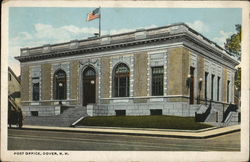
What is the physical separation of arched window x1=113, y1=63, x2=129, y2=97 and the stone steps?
48.2 inches

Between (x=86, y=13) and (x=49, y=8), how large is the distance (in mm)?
1055

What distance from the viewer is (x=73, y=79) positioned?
12664 mm

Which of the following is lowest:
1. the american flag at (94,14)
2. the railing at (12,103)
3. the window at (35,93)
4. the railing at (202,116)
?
the railing at (202,116)

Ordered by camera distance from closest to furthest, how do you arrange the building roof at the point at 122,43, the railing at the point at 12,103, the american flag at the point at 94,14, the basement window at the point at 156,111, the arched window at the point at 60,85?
the american flag at the point at 94,14 < the building roof at the point at 122,43 < the railing at the point at 12,103 < the basement window at the point at 156,111 < the arched window at the point at 60,85

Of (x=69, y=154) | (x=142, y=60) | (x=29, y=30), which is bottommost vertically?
(x=69, y=154)

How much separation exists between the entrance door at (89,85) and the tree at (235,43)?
4.22m


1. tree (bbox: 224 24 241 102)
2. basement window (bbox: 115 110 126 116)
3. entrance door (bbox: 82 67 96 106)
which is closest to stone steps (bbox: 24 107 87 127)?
entrance door (bbox: 82 67 96 106)

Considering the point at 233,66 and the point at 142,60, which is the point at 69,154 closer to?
the point at 142,60

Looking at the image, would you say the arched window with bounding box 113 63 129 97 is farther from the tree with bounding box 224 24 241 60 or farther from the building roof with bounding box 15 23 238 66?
the tree with bounding box 224 24 241 60

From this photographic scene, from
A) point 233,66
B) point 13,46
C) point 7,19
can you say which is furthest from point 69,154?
point 233,66

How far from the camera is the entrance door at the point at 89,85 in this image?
40.4 feet

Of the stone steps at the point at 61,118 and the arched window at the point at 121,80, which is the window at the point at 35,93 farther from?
the arched window at the point at 121,80

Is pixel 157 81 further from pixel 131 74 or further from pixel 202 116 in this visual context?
pixel 202 116

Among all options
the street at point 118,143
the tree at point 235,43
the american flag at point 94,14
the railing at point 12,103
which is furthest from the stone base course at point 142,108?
the american flag at point 94,14
